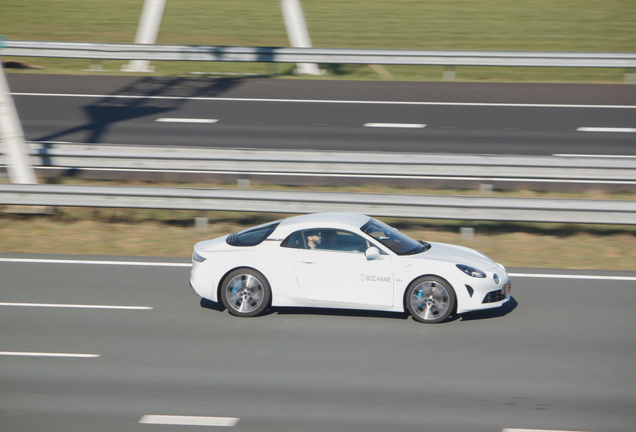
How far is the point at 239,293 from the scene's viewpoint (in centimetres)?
828

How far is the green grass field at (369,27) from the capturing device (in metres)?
21.3

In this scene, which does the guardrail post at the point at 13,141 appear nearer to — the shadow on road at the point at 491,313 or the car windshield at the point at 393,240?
the car windshield at the point at 393,240

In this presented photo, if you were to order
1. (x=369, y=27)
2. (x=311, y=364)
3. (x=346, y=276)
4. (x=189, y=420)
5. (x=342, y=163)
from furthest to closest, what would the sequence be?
(x=369, y=27)
(x=342, y=163)
(x=346, y=276)
(x=311, y=364)
(x=189, y=420)

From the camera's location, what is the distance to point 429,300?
7961mm

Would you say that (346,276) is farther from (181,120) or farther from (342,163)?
(181,120)

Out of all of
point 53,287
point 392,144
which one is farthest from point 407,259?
point 392,144

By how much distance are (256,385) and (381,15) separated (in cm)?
2074

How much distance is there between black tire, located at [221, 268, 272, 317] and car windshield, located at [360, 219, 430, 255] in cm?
138

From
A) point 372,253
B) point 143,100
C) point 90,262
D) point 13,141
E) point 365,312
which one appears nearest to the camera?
point 372,253

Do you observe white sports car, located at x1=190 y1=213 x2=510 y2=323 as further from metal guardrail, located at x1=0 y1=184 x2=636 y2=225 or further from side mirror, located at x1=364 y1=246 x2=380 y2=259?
metal guardrail, located at x1=0 y1=184 x2=636 y2=225

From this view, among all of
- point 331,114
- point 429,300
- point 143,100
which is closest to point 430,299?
point 429,300

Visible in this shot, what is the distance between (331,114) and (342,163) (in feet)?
15.9

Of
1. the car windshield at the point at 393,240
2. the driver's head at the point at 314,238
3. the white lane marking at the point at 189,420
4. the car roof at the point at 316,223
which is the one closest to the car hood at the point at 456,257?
the car windshield at the point at 393,240

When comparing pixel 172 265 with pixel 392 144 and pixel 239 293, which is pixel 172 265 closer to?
pixel 239 293
